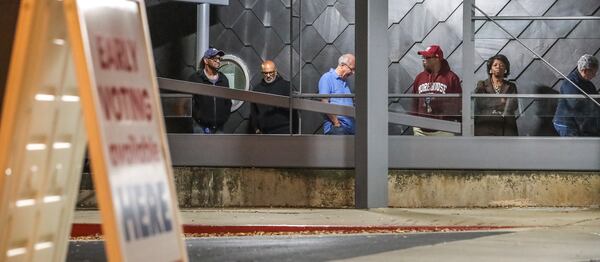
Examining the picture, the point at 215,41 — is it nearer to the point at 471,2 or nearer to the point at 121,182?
the point at 471,2

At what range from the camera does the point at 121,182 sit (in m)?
4.47

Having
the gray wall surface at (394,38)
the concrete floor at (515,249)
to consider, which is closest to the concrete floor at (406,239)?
the concrete floor at (515,249)

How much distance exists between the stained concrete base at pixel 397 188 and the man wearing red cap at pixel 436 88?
68 cm

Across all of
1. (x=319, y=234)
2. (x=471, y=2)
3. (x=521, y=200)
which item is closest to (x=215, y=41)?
(x=471, y=2)

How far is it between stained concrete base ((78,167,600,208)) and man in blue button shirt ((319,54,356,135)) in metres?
0.55

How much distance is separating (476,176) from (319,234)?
369 centimetres

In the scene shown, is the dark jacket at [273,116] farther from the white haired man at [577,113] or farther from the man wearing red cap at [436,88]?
the white haired man at [577,113]

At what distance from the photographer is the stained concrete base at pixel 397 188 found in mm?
13625

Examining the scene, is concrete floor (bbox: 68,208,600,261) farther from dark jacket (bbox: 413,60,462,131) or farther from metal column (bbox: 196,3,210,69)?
metal column (bbox: 196,3,210,69)

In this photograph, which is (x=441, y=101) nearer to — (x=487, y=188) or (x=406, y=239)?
(x=487, y=188)

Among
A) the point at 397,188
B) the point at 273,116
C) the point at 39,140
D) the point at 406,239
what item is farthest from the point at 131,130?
the point at 273,116

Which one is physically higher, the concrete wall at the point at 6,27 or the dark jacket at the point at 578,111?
the concrete wall at the point at 6,27

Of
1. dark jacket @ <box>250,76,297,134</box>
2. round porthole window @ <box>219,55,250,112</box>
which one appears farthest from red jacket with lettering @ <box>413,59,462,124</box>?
round porthole window @ <box>219,55,250,112</box>

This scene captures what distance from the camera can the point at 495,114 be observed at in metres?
13.7
